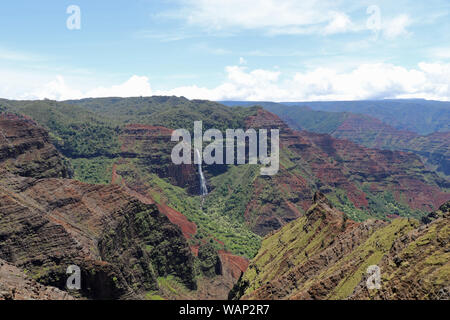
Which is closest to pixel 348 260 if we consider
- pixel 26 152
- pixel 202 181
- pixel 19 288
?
pixel 19 288

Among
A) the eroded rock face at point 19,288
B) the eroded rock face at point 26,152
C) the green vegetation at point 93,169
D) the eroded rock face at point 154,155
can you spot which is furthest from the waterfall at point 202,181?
the eroded rock face at point 19,288

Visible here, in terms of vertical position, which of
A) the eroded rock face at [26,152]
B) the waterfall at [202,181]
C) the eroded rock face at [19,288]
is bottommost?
the waterfall at [202,181]

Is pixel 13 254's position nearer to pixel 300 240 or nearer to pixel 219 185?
pixel 300 240

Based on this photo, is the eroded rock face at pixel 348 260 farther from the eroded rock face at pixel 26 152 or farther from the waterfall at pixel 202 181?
the waterfall at pixel 202 181

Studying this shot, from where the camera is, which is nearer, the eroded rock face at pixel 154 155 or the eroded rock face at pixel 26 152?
the eroded rock face at pixel 26 152

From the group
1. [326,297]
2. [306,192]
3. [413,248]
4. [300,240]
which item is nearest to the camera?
[413,248]

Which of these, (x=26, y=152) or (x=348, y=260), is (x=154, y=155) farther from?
(x=348, y=260)

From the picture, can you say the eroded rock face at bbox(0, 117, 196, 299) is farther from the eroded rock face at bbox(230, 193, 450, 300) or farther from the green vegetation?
the green vegetation
